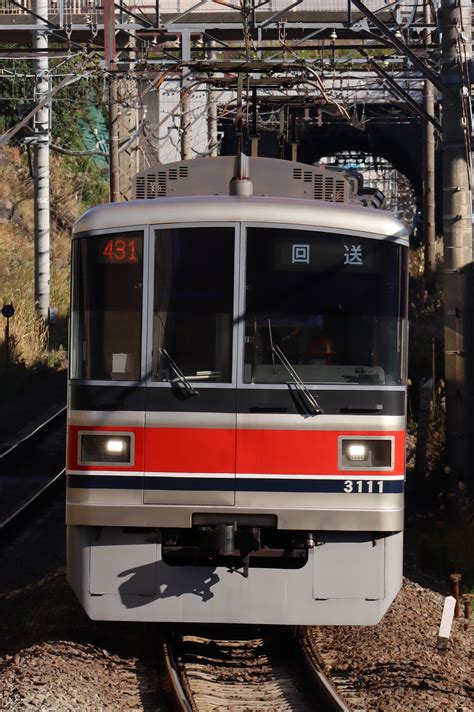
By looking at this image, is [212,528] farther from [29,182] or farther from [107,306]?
[29,182]

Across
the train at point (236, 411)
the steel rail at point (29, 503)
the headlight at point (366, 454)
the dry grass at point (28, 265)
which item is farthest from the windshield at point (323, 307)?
the dry grass at point (28, 265)

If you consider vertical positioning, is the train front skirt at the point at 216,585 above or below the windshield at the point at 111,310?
below

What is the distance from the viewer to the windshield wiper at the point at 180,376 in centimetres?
700

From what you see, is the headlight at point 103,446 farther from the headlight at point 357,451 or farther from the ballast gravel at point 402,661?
the ballast gravel at point 402,661

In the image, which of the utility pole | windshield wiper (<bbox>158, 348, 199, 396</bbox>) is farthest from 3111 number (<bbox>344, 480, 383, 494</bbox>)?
the utility pole

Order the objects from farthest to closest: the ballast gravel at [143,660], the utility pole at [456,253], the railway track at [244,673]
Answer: the utility pole at [456,253] < the railway track at [244,673] < the ballast gravel at [143,660]

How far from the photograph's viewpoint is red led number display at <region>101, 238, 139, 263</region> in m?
7.10

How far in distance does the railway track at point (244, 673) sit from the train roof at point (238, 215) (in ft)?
8.64

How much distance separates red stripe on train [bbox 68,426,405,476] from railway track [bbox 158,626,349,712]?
118cm

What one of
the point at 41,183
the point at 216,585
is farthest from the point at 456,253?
the point at 41,183

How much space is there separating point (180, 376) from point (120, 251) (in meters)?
0.84

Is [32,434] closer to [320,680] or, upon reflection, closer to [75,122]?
[320,680]

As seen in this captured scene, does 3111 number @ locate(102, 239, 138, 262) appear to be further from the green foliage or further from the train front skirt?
the green foliage

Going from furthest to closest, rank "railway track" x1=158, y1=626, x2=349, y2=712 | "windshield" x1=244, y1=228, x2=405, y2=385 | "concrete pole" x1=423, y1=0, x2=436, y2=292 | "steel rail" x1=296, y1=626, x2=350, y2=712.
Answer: "concrete pole" x1=423, y1=0, x2=436, y2=292, "windshield" x1=244, y1=228, x2=405, y2=385, "railway track" x1=158, y1=626, x2=349, y2=712, "steel rail" x1=296, y1=626, x2=350, y2=712
